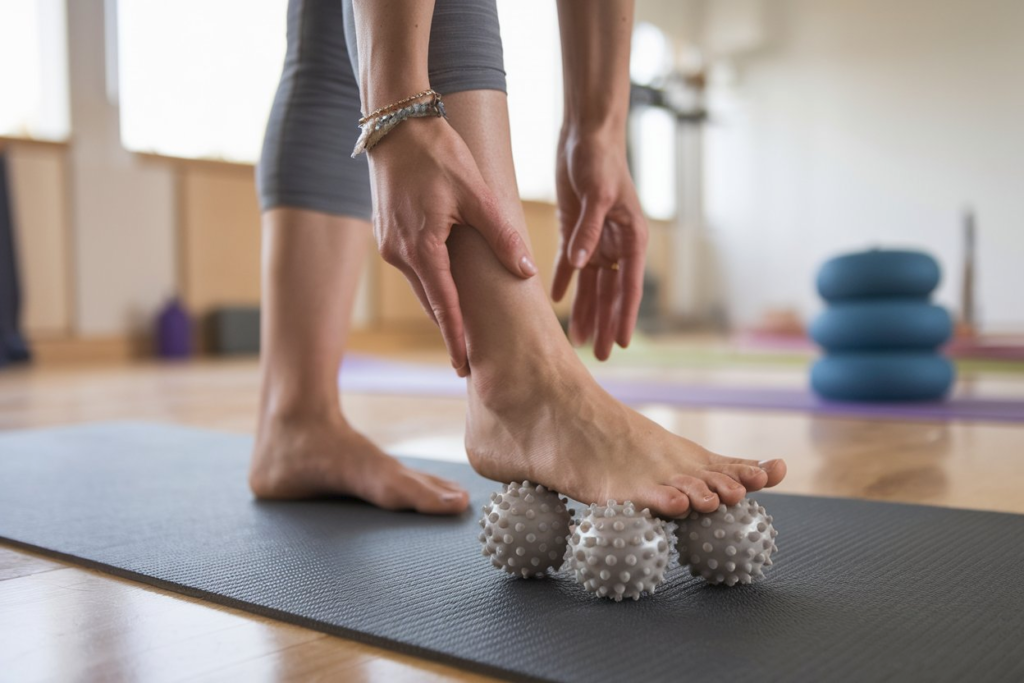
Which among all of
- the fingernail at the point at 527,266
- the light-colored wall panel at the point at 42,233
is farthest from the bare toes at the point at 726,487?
the light-colored wall panel at the point at 42,233

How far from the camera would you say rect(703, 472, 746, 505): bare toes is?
0.79 m

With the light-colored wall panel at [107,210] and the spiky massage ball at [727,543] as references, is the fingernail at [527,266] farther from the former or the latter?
the light-colored wall panel at [107,210]

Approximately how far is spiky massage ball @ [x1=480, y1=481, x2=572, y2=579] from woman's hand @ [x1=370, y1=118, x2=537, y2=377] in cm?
16

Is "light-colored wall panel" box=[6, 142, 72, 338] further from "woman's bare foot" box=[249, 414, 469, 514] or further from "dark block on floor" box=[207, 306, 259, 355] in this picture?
"woman's bare foot" box=[249, 414, 469, 514]

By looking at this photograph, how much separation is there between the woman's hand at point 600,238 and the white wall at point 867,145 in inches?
282

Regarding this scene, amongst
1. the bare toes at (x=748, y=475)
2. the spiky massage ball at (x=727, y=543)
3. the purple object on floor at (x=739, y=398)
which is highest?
the bare toes at (x=748, y=475)

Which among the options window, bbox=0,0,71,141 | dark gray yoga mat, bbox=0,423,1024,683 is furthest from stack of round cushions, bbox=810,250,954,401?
window, bbox=0,0,71,141

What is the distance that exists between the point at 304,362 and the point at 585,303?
36 cm

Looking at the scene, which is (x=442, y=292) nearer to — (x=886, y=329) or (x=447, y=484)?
(x=447, y=484)

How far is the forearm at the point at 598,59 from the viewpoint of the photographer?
3.76ft

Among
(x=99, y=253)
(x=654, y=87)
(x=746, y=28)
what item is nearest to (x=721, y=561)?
(x=99, y=253)

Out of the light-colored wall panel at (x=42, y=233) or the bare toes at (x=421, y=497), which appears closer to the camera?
the bare toes at (x=421, y=497)

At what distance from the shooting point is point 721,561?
31.1 inches

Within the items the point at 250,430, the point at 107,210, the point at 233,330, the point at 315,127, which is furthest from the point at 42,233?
the point at 315,127
